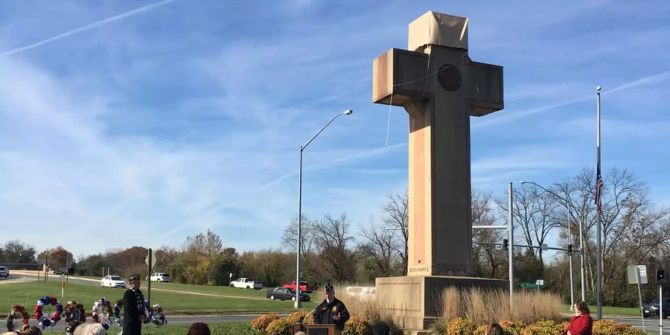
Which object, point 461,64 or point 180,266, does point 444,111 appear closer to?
point 461,64

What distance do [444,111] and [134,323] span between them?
9.97 m

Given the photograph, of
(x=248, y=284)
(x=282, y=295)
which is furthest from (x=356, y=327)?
(x=248, y=284)

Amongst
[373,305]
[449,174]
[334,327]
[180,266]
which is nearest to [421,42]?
[449,174]

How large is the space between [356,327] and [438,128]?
5747 millimetres

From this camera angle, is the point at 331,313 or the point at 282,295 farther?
the point at 282,295

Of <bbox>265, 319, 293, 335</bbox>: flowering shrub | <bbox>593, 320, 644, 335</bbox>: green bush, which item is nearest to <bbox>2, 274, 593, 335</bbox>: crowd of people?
<bbox>593, 320, 644, 335</bbox>: green bush

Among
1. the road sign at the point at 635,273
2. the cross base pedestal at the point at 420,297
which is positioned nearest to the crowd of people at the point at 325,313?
the cross base pedestal at the point at 420,297

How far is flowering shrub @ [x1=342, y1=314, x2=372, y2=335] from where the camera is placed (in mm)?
14788

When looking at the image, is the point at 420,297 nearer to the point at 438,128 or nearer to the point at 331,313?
the point at 438,128

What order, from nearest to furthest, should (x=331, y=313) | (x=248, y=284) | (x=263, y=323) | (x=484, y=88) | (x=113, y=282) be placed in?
(x=331, y=313) → (x=263, y=323) → (x=484, y=88) → (x=113, y=282) → (x=248, y=284)

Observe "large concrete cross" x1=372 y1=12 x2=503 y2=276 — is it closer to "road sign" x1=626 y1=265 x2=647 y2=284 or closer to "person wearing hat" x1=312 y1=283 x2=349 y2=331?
"person wearing hat" x1=312 y1=283 x2=349 y2=331

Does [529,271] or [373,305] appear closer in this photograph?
[373,305]

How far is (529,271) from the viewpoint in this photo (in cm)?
8050

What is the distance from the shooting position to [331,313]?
11.1m
